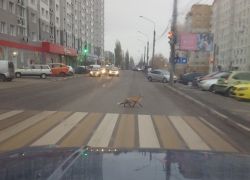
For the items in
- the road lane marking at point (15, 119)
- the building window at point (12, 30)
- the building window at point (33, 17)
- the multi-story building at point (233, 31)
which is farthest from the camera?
the multi-story building at point (233, 31)

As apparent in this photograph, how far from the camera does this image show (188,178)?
2049mm

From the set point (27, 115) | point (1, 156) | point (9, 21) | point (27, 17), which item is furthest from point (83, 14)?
point (1, 156)

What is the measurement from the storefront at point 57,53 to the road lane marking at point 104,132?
3522 centimetres

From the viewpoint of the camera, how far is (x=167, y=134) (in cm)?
666

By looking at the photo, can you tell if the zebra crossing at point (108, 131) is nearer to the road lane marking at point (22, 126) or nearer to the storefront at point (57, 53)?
the road lane marking at point (22, 126)

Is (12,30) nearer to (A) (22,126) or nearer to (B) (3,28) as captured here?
(B) (3,28)

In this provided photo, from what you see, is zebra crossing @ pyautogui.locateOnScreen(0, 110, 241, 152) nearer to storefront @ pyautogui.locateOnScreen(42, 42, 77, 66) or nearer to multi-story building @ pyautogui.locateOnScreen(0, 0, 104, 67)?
multi-story building @ pyautogui.locateOnScreen(0, 0, 104, 67)

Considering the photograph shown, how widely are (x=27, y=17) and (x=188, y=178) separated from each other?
129ft

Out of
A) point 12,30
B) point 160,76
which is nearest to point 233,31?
point 160,76

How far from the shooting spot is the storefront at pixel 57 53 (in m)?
40.9

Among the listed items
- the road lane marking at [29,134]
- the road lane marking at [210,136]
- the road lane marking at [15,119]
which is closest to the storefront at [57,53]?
the road lane marking at [15,119]

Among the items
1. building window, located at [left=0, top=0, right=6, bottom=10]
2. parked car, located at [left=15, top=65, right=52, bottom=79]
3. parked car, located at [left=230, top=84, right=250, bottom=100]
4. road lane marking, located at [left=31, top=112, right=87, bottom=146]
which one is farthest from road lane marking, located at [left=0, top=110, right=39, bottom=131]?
building window, located at [left=0, top=0, right=6, bottom=10]

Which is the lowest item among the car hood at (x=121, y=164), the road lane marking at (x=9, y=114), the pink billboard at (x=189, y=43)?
the road lane marking at (x=9, y=114)

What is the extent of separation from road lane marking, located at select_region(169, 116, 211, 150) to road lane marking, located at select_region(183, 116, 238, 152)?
6.7 inches
